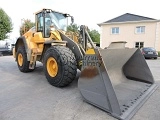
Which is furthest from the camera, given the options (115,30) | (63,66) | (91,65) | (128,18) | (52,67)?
(115,30)

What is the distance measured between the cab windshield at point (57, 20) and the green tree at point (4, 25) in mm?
24098

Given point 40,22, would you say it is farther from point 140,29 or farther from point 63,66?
point 140,29

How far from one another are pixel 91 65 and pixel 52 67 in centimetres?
161

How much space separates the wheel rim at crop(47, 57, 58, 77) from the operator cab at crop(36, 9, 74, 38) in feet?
4.25

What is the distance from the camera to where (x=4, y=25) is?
2697cm

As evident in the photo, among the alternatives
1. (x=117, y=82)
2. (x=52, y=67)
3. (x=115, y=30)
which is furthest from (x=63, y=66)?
(x=115, y=30)

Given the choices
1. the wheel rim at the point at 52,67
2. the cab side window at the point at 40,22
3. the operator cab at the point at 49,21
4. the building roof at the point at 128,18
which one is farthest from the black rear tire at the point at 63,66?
the building roof at the point at 128,18

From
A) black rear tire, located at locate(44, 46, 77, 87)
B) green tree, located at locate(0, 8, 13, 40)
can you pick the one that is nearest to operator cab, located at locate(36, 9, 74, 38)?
black rear tire, located at locate(44, 46, 77, 87)

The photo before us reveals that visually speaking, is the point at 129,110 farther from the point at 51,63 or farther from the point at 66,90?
the point at 51,63

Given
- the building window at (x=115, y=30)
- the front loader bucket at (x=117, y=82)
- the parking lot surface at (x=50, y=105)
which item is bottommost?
the parking lot surface at (x=50, y=105)

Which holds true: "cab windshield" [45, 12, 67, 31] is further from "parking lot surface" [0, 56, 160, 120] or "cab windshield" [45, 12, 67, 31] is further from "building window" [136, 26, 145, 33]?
"building window" [136, 26, 145, 33]

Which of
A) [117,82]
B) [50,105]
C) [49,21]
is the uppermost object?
[49,21]

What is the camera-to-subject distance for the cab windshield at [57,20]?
5.25 meters

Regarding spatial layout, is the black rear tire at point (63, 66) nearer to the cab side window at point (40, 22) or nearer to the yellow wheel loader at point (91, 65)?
the yellow wheel loader at point (91, 65)
